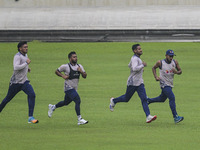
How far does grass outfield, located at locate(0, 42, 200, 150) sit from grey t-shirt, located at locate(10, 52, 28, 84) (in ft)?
2.85

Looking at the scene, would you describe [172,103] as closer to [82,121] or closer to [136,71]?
[136,71]

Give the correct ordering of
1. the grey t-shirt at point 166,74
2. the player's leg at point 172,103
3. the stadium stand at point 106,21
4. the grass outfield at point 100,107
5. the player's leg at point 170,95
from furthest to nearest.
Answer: the stadium stand at point 106,21
the grey t-shirt at point 166,74
the player's leg at point 170,95
the player's leg at point 172,103
the grass outfield at point 100,107

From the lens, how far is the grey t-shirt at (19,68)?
493 inches

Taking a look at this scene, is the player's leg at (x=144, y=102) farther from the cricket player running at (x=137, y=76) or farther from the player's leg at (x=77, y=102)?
the player's leg at (x=77, y=102)

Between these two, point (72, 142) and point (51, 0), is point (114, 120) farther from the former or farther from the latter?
point (51, 0)

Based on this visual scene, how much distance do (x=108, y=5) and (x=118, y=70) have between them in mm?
6228

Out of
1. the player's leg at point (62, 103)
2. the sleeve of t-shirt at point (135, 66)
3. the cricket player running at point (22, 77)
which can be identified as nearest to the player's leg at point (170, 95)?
the sleeve of t-shirt at point (135, 66)

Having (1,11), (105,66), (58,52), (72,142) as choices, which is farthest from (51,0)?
(72,142)

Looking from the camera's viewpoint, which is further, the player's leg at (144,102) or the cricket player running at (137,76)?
the cricket player running at (137,76)

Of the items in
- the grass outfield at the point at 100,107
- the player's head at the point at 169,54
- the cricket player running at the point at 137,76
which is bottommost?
the grass outfield at the point at 100,107

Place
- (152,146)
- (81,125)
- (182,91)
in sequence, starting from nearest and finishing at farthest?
(152,146), (81,125), (182,91)

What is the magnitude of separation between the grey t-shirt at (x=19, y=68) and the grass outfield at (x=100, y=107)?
0.87 m

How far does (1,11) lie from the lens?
2612cm

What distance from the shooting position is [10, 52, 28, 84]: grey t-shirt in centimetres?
1252
